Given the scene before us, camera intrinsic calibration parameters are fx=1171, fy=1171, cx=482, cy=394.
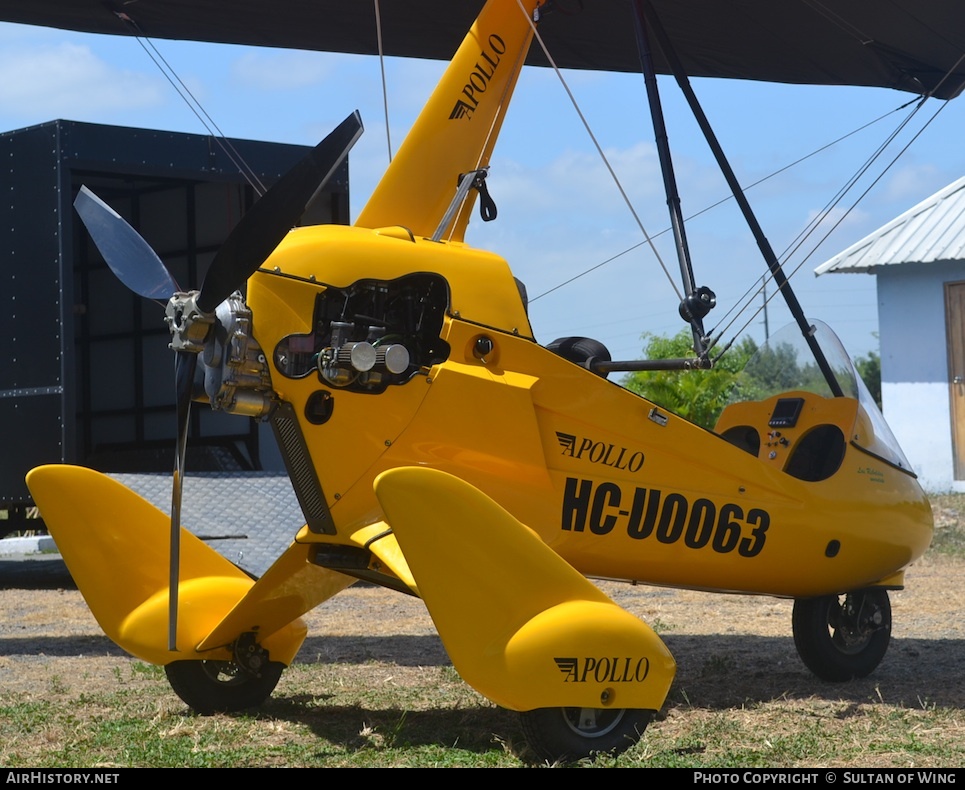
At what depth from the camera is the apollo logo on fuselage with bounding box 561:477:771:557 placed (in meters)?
5.75

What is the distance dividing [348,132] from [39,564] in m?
9.93

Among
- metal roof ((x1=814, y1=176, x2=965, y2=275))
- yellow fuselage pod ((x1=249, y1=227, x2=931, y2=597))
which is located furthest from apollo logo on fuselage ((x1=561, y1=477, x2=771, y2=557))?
metal roof ((x1=814, y1=176, x2=965, y2=275))

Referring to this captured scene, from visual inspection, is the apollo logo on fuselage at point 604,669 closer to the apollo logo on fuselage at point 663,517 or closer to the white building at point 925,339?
the apollo logo on fuselage at point 663,517

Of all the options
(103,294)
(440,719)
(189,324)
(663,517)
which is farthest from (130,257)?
(103,294)

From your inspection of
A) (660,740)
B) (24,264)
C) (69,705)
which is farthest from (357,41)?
(660,740)

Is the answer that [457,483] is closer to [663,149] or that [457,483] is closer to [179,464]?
[179,464]

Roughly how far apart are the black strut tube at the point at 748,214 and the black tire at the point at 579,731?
3.23 m

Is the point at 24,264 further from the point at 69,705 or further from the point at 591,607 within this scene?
the point at 591,607

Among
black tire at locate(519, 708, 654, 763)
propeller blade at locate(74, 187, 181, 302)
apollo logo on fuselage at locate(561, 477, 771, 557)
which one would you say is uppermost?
propeller blade at locate(74, 187, 181, 302)

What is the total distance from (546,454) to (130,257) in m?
2.30

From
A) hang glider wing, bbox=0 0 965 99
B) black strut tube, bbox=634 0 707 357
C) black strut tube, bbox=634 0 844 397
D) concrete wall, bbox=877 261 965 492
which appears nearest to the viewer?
black strut tube, bbox=634 0 707 357

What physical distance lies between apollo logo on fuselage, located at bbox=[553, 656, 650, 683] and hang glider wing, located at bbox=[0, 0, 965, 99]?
4.67m

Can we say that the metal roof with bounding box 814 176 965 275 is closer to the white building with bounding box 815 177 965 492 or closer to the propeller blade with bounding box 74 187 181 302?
the white building with bounding box 815 177 965 492

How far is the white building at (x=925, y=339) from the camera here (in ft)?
62.6
